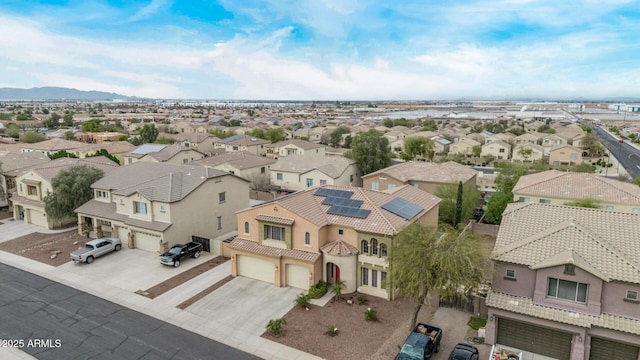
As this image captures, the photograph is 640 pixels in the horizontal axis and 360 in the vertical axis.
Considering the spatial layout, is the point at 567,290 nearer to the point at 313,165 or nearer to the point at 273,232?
the point at 273,232

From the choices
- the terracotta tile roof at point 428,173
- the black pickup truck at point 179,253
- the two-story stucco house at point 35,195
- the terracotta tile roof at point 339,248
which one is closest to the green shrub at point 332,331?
the terracotta tile roof at point 339,248

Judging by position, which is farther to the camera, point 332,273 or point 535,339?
point 332,273

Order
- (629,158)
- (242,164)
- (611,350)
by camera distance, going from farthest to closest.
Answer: (629,158) < (242,164) < (611,350)

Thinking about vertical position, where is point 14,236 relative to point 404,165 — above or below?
below

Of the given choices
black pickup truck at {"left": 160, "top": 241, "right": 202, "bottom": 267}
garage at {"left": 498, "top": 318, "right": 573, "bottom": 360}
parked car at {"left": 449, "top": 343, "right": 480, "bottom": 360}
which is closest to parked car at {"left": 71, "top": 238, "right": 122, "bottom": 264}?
black pickup truck at {"left": 160, "top": 241, "right": 202, "bottom": 267}

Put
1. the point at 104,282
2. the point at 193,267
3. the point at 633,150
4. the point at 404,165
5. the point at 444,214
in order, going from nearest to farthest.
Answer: the point at 104,282
the point at 193,267
the point at 444,214
the point at 404,165
the point at 633,150

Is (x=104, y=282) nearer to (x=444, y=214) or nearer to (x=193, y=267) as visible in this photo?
(x=193, y=267)

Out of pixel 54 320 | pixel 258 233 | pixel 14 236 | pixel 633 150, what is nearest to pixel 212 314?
pixel 258 233

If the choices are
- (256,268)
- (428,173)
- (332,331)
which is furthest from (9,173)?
(428,173)
